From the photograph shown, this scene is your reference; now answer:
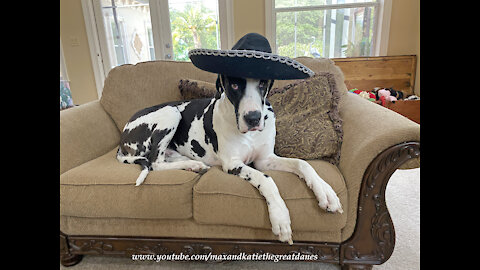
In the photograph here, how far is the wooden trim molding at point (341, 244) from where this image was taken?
1.22m

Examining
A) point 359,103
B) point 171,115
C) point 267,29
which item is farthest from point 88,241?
point 267,29

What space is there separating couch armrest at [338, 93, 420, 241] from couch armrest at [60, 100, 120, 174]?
158 centimetres

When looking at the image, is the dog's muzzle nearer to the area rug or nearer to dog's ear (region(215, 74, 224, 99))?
dog's ear (region(215, 74, 224, 99))

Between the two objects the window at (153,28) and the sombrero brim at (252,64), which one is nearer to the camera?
the sombrero brim at (252,64)

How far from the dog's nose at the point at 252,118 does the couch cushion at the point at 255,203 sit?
30 cm

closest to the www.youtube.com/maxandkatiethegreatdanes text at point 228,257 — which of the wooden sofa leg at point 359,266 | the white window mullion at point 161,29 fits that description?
the wooden sofa leg at point 359,266

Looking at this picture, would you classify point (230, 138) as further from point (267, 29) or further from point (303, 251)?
point (267, 29)

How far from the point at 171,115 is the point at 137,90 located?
523 mm

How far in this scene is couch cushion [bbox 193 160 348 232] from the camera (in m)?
1.27

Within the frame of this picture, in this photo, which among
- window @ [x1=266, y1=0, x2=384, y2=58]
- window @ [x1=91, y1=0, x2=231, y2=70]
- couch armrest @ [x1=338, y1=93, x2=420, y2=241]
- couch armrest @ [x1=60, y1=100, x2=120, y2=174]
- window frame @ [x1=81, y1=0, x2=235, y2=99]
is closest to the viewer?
couch armrest @ [x1=338, y1=93, x2=420, y2=241]

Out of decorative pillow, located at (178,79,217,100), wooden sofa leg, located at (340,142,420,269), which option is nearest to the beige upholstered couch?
wooden sofa leg, located at (340,142,420,269)

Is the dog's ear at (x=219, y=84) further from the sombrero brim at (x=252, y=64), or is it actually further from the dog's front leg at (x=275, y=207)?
the dog's front leg at (x=275, y=207)

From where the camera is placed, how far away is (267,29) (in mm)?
3729

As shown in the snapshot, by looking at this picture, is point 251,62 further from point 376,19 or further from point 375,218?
point 376,19
